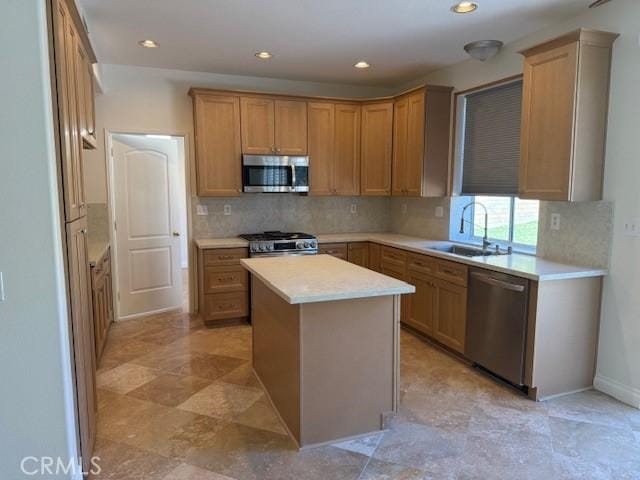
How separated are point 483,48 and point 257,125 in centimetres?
237

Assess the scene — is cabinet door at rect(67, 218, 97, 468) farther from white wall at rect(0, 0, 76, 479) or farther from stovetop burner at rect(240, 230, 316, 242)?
stovetop burner at rect(240, 230, 316, 242)

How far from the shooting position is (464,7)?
3.06 meters

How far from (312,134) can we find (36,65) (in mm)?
3517

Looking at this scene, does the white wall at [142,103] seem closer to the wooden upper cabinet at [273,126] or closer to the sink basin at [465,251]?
the wooden upper cabinet at [273,126]

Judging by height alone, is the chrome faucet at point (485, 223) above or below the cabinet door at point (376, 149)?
below

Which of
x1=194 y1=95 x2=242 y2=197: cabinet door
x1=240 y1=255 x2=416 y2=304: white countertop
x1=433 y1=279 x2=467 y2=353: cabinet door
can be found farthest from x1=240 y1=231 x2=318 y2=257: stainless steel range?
x1=433 y1=279 x2=467 y2=353: cabinet door

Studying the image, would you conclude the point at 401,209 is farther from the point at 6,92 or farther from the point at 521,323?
the point at 6,92

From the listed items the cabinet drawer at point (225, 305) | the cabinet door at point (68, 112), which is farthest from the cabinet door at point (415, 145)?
the cabinet door at point (68, 112)

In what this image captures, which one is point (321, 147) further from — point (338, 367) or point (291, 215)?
point (338, 367)

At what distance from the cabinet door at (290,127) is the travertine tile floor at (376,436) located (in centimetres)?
247

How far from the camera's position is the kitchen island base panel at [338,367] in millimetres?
2456

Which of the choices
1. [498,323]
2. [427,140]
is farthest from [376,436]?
[427,140]

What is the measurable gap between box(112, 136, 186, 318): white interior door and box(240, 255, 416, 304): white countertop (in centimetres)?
234

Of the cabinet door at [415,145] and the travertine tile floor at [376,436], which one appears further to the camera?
the cabinet door at [415,145]
